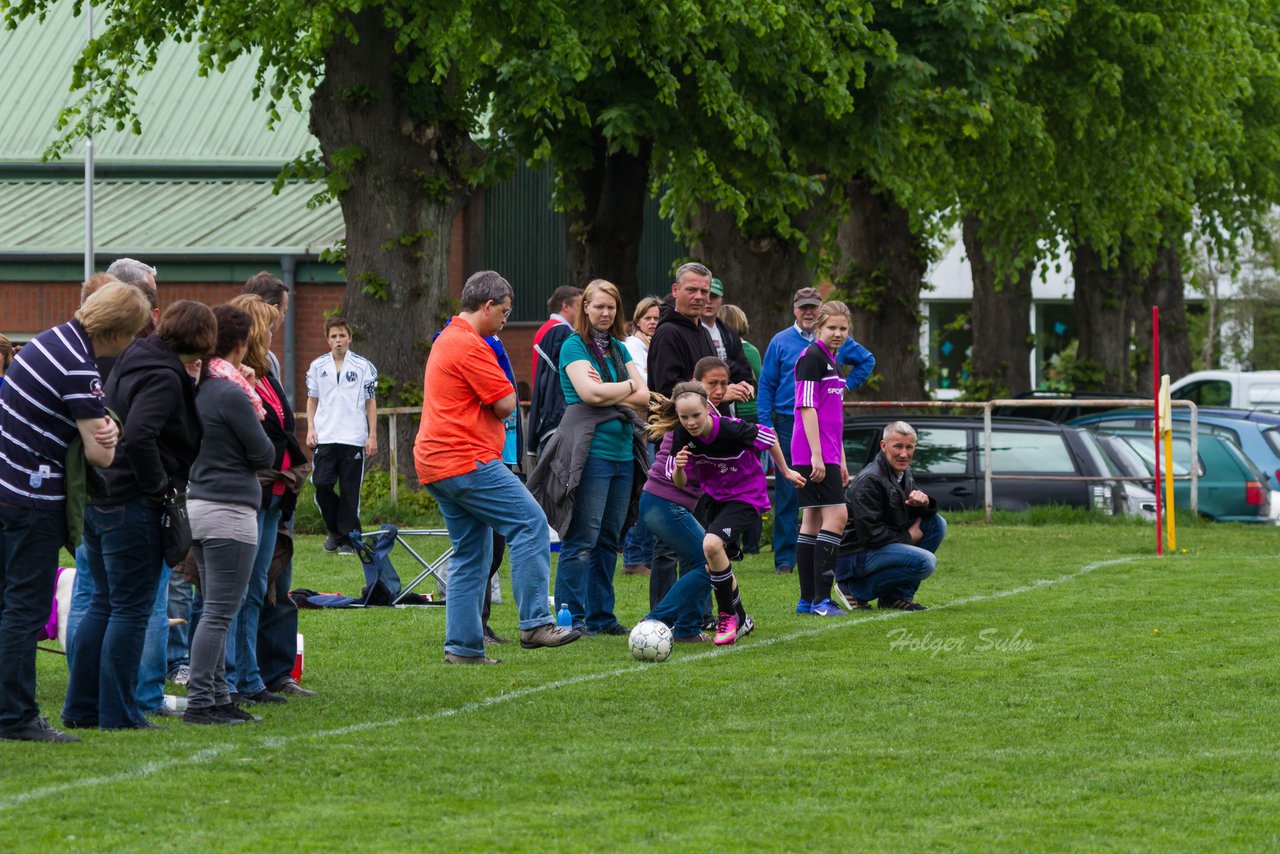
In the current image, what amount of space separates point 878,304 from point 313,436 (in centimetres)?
1209

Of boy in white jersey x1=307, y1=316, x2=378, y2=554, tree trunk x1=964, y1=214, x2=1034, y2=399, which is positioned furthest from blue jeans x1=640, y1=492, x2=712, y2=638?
tree trunk x1=964, y1=214, x2=1034, y2=399

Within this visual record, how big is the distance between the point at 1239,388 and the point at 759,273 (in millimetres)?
12481

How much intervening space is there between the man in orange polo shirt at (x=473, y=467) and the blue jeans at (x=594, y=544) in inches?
29.7

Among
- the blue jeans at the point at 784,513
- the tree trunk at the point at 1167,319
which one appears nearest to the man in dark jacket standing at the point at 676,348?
the blue jeans at the point at 784,513

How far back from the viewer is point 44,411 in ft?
23.9

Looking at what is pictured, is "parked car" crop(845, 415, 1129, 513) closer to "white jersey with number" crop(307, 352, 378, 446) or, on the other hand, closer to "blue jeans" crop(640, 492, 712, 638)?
"white jersey with number" crop(307, 352, 378, 446)

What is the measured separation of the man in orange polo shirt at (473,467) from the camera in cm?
959

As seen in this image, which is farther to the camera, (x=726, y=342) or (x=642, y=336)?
(x=642, y=336)

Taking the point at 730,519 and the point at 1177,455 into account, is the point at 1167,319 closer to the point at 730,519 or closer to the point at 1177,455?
the point at 1177,455

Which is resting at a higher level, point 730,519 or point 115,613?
point 730,519

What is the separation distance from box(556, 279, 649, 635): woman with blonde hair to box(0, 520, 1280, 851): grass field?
36cm

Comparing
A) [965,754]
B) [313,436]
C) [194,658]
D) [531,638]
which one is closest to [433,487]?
[531,638]

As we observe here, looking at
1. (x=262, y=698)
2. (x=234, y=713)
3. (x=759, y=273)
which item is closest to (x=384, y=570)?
(x=262, y=698)

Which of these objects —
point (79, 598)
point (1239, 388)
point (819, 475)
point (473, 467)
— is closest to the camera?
point (79, 598)
